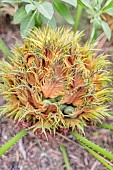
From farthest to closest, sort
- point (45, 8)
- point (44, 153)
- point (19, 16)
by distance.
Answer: point (44, 153), point (19, 16), point (45, 8)

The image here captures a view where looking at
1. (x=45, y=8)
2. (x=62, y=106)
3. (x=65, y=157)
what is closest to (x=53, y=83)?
(x=62, y=106)

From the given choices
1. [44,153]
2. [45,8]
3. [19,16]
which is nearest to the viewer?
[45,8]

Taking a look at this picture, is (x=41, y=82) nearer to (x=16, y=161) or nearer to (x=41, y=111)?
(x=41, y=111)

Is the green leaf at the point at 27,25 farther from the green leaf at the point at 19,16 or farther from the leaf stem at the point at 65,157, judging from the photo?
the leaf stem at the point at 65,157

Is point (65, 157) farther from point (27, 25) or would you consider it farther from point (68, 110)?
point (27, 25)

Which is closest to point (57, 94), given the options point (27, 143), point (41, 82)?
point (41, 82)

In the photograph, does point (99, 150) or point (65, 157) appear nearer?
point (99, 150)

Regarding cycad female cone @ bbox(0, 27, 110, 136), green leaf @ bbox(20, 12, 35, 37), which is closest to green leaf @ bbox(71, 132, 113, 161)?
cycad female cone @ bbox(0, 27, 110, 136)
